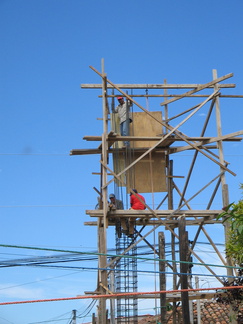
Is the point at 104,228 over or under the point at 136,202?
under

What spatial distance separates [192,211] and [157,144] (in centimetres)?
208

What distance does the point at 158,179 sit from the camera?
74.1ft

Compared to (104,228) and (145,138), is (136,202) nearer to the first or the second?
(104,228)

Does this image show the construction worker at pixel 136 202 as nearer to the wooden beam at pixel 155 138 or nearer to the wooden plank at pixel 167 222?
the wooden plank at pixel 167 222

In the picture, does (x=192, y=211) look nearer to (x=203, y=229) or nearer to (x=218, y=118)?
(x=203, y=229)

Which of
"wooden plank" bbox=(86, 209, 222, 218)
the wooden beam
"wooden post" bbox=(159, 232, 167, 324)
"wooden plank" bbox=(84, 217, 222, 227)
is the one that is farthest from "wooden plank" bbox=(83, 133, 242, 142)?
"wooden post" bbox=(159, 232, 167, 324)

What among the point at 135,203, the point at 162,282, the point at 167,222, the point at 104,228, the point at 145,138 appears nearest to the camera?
the point at 162,282

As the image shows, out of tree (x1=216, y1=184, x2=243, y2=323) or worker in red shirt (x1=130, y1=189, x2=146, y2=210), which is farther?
worker in red shirt (x1=130, y1=189, x2=146, y2=210)

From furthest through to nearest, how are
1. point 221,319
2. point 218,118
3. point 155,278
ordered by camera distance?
point 221,319 < point 218,118 < point 155,278

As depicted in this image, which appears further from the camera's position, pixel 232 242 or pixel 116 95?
pixel 116 95

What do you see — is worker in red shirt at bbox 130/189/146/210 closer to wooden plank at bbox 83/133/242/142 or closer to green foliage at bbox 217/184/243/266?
wooden plank at bbox 83/133/242/142

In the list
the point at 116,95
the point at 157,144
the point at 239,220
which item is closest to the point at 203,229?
the point at 157,144

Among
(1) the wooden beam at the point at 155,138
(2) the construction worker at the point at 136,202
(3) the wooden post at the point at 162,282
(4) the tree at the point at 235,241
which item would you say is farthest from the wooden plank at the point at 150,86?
(4) the tree at the point at 235,241

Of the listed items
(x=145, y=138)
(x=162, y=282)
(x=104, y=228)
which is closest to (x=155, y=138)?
(x=145, y=138)
